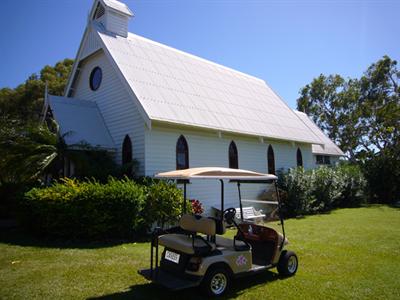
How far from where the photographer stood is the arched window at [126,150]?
14570 mm

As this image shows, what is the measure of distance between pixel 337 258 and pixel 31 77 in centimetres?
3270

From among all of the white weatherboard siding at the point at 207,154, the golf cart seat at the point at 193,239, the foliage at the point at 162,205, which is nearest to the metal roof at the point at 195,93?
the white weatherboard siding at the point at 207,154

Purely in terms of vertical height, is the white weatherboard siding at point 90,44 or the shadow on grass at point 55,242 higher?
the white weatherboard siding at point 90,44

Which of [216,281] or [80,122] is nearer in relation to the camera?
[216,281]

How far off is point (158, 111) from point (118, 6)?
26.5 ft

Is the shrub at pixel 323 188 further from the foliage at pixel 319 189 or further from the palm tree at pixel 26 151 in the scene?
the palm tree at pixel 26 151

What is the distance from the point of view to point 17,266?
7.77m

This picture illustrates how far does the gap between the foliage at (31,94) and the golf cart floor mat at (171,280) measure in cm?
2746

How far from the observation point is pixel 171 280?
579 centimetres

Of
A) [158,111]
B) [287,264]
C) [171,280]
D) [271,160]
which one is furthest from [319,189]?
[171,280]

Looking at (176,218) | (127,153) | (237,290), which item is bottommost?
(237,290)

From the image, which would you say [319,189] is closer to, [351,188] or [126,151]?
[351,188]

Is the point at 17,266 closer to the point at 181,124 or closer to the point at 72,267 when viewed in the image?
the point at 72,267

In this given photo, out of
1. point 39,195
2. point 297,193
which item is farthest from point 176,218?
point 297,193
